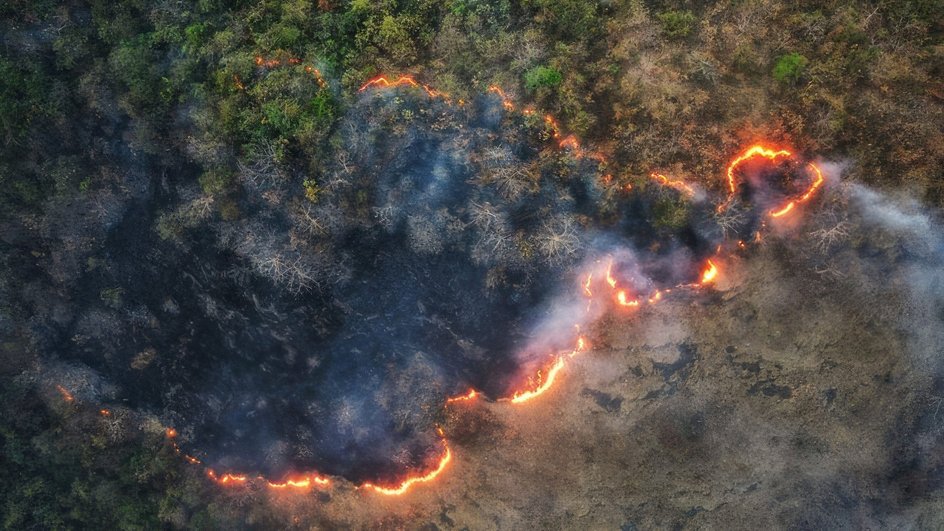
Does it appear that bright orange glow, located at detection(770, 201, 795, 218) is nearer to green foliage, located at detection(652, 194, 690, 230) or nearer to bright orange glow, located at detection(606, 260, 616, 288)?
green foliage, located at detection(652, 194, 690, 230)

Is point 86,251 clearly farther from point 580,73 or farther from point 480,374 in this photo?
point 580,73

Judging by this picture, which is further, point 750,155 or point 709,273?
point 709,273

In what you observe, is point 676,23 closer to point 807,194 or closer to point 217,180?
point 807,194

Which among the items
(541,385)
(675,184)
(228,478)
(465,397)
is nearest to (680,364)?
(541,385)

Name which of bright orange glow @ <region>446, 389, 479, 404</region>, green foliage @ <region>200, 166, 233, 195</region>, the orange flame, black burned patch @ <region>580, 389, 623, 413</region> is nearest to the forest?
green foliage @ <region>200, 166, 233, 195</region>

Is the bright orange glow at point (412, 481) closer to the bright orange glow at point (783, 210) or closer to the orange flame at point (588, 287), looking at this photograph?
the orange flame at point (588, 287)
